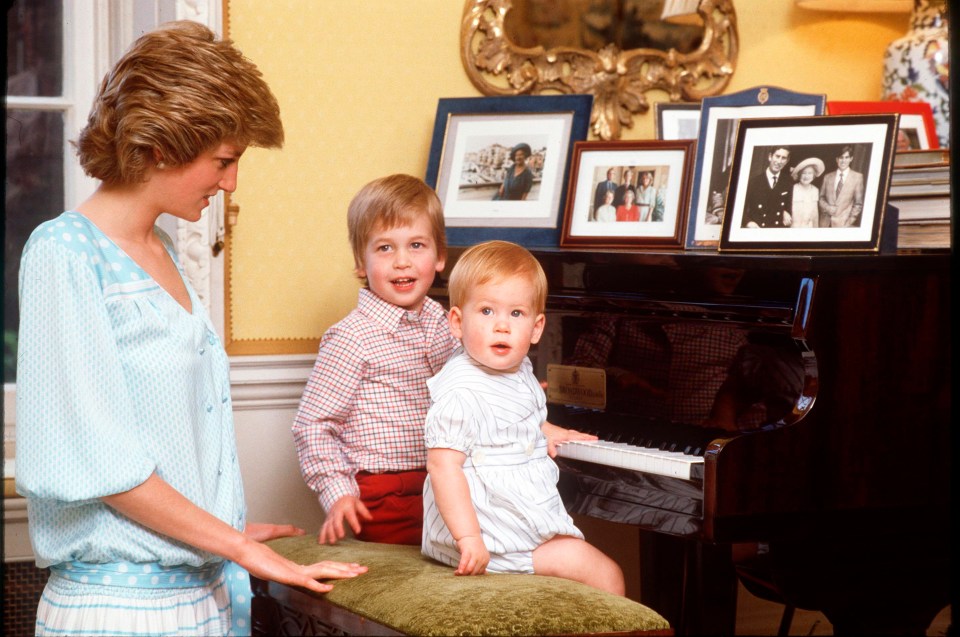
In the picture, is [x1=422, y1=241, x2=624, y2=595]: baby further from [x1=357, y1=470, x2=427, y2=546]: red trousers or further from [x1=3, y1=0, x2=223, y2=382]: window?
[x1=3, y1=0, x2=223, y2=382]: window

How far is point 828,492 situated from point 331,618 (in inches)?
41.1

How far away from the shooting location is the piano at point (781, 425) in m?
2.33

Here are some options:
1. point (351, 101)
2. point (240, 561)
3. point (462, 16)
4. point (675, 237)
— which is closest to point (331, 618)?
point (240, 561)

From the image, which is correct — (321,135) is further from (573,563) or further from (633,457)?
(573,563)

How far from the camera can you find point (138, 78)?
168 centimetres

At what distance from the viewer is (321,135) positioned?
3264 mm

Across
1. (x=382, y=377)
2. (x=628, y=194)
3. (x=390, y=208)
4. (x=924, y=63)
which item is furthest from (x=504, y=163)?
(x=924, y=63)

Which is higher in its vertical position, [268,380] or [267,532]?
[268,380]

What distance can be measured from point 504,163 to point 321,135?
20.9 inches

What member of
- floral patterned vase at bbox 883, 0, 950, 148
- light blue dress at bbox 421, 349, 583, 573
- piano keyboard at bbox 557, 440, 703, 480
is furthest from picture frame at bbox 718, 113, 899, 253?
floral patterned vase at bbox 883, 0, 950, 148

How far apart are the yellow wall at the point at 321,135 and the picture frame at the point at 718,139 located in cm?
81

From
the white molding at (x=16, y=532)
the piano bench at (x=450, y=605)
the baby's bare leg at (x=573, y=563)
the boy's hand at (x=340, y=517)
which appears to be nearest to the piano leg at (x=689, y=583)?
the baby's bare leg at (x=573, y=563)

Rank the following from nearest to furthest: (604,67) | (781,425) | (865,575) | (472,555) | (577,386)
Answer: (472,555), (781,425), (865,575), (577,386), (604,67)

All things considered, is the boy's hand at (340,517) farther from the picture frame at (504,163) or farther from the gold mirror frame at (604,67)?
the gold mirror frame at (604,67)
